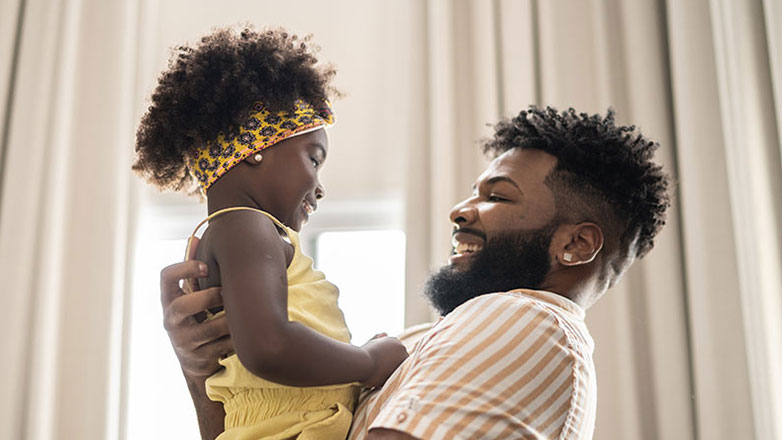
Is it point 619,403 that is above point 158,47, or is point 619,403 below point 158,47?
below

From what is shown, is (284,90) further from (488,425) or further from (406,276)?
(406,276)

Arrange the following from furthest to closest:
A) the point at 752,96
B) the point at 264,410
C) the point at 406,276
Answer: the point at 406,276 → the point at 752,96 → the point at 264,410

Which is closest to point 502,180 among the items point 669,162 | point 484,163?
point 484,163

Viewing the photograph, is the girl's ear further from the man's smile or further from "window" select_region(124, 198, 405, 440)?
"window" select_region(124, 198, 405, 440)

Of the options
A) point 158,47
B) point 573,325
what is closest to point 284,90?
point 573,325

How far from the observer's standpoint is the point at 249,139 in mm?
1479

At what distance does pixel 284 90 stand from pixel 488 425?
77cm

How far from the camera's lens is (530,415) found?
3.97ft

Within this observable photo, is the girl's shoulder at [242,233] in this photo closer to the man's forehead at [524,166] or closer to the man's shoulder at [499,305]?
the man's shoulder at [499,305]

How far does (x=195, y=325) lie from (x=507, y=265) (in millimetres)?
660

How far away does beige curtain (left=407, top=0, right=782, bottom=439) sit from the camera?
7.35 ft

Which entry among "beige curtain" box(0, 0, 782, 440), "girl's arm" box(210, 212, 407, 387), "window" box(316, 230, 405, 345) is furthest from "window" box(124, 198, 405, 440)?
"girl's arm" box(210, 212, 407, 387)

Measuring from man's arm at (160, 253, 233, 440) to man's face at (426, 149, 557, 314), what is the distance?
1.75 feet

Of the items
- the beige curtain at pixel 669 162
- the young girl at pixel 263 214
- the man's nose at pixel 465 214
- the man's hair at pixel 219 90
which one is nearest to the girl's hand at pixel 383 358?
the young girl at pixel 263 214
